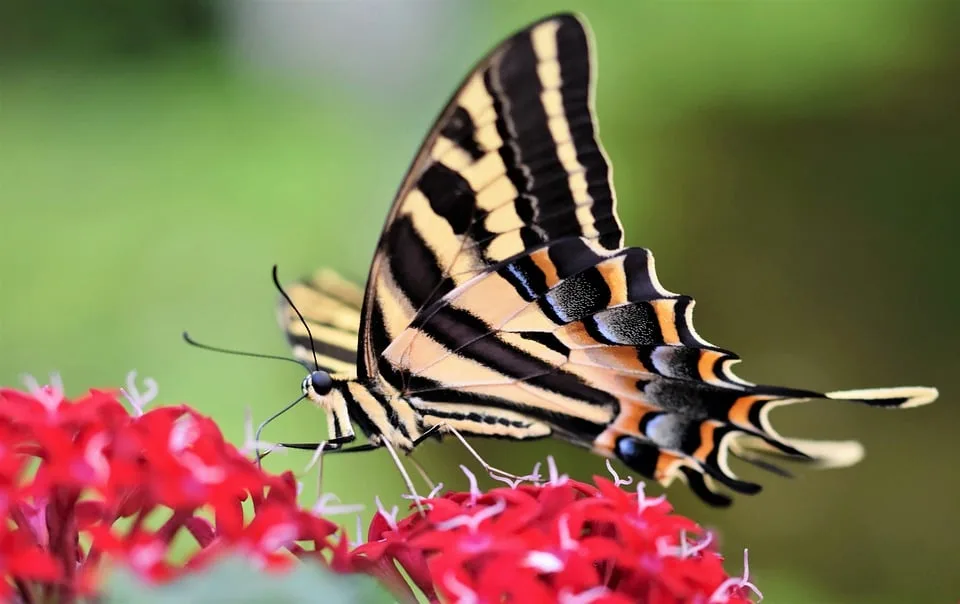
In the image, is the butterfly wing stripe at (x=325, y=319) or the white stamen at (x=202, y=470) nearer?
the white stamen at (x=202, y=470)

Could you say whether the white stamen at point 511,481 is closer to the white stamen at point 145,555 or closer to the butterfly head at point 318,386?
the butterfly head at point 318,386

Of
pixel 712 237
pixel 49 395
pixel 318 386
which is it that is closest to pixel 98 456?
pixel 49 395

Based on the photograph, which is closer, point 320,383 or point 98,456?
point 98,456

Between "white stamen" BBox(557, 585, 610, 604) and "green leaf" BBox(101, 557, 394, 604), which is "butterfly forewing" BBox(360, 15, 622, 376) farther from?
"green leaf" BBox(101, 557, 394, 604)

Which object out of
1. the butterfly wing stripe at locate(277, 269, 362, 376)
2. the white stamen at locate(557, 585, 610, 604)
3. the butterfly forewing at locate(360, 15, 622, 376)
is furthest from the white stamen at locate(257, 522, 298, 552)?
the butterfly wing stripe at locate(277, 269, 362, 376)

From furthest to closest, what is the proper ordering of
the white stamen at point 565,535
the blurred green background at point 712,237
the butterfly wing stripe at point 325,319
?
the blurred green background at point 712,237 < the butterfly wing stripe at point 325,319 < the white stamen at point 565,535

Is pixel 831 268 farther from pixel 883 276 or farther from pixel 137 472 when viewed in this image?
pixel 137 472

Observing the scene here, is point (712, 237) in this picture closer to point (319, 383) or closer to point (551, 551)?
point (319, 383)

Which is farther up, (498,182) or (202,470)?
(498,182)

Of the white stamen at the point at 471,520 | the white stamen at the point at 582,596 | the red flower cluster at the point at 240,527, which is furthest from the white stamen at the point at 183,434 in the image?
the white stamen at the point at 582,596
